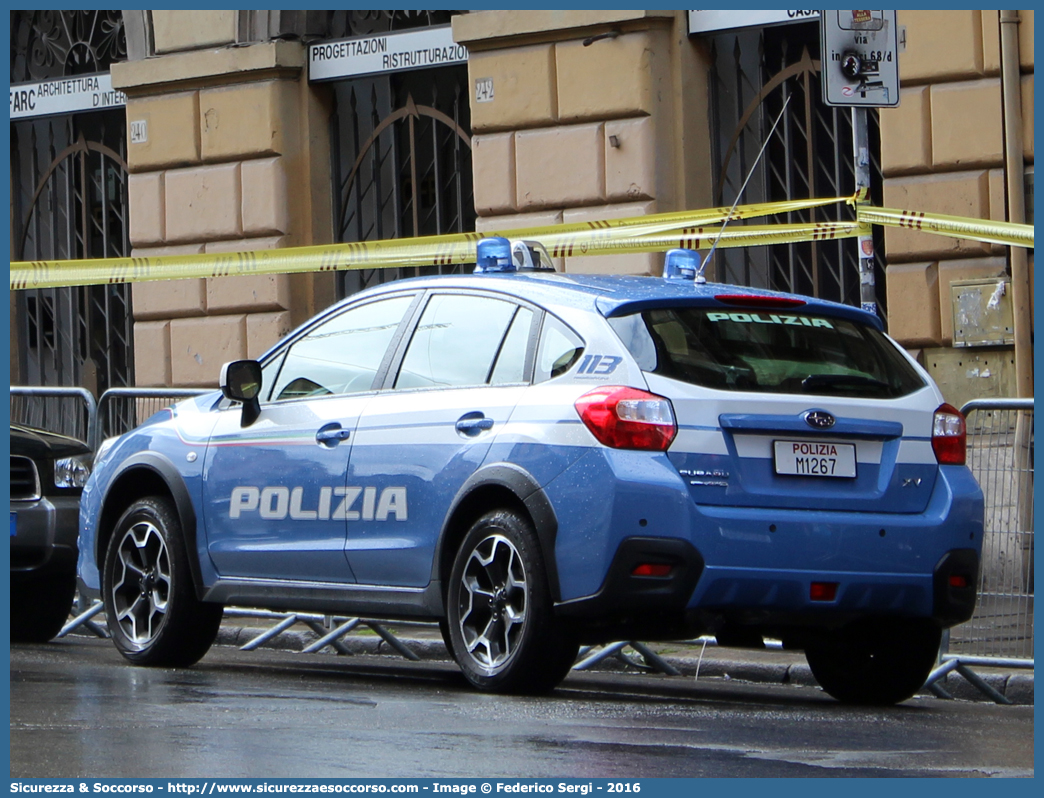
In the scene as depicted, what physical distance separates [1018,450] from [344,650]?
3.72 m

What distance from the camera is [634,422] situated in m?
6.67

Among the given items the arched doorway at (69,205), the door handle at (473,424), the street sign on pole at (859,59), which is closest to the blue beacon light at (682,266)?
the door handle at (473,424)

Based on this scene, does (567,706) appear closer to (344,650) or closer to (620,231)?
(344,650)

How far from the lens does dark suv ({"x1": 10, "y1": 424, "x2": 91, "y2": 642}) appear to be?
1014 centimetres

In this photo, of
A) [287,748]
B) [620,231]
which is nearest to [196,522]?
[287,748]

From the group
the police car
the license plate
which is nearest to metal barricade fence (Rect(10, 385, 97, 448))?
the police car

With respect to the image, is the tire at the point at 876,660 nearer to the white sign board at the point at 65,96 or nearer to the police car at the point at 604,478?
the police car at the point at 604,478

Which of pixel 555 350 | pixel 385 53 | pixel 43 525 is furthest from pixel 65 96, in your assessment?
pixel 555 350

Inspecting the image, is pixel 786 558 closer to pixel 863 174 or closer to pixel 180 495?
pixel 180 495

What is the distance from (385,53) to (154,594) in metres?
8.47

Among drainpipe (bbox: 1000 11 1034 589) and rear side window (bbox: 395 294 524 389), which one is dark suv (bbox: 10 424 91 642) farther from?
drainpipe (bbox: 1000 11 1034 589)

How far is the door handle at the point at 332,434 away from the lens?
305 inches

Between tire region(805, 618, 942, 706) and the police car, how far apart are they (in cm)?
A: 1

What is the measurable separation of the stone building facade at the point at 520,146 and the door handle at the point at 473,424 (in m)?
6.52
